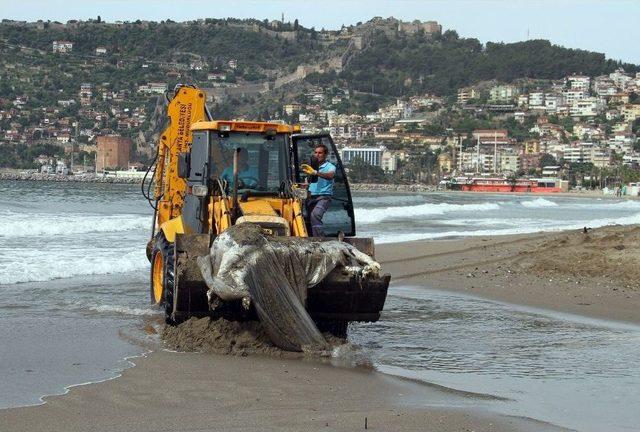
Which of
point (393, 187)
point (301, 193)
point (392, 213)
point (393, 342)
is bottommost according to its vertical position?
point (393, 187)

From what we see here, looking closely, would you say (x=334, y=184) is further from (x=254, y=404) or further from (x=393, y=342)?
(x=254, y=404)

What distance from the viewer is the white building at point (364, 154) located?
17662 cm

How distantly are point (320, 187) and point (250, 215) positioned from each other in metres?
1.66

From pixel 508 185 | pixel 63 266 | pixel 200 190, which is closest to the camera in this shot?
pixel 200 190

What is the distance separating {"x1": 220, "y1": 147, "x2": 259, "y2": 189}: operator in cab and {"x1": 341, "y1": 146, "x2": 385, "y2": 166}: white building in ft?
534

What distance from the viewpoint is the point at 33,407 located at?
732 cm

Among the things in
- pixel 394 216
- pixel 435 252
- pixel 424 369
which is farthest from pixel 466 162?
pixel 424 369

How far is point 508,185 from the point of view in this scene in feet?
513

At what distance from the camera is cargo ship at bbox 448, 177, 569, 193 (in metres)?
156

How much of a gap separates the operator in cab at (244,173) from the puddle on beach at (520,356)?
6.15ft

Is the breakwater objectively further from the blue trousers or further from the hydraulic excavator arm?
the blue trousers

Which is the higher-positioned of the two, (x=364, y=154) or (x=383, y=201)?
(x=364, y=154)

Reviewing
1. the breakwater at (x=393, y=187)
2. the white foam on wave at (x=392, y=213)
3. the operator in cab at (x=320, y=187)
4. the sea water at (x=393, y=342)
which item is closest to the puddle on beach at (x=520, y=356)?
the sea water at (x=393, y=342)

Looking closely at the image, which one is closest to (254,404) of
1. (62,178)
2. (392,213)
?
(392,213)
